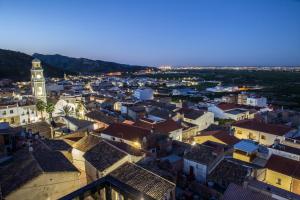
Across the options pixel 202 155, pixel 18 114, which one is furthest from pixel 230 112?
pixel 18 114

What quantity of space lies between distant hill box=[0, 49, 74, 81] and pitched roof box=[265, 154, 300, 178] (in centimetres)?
11667

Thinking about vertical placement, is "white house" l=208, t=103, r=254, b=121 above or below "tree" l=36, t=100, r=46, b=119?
below

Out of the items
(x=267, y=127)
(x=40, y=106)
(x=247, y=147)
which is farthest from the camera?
(x=40, y=106)

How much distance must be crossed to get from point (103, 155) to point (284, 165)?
17516 millimetres

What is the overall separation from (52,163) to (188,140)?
2314 cm

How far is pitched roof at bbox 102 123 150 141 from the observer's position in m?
29.5

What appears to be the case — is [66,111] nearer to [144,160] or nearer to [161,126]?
[161,126]

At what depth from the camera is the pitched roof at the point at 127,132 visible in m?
29.5

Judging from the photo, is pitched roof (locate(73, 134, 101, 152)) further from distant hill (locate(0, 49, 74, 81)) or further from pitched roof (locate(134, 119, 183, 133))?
distant hill (locate(0, 49, 74, 81))

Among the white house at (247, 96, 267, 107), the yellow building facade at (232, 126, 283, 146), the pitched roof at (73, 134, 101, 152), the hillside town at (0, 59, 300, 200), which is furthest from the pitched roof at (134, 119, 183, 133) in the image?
the white house at (247, 96, 267, 107)

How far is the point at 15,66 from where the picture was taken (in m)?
126

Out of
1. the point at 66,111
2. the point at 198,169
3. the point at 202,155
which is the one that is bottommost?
the point at 198,169

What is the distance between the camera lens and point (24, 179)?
1631 centimetres

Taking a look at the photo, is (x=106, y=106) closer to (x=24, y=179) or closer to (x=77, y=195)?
(x=24, y=179)
